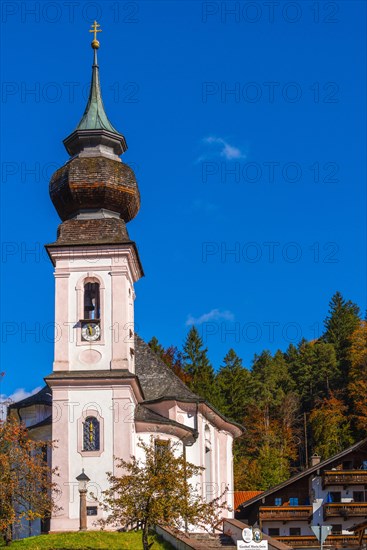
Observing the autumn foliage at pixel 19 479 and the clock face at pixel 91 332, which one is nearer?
the autumn foliage at pixel 19 479

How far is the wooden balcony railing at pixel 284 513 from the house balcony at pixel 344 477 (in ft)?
5.85

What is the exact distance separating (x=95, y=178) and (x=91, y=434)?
10681 millimetres

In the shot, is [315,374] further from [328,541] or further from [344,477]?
[328,541]

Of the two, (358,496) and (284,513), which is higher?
(358,496)

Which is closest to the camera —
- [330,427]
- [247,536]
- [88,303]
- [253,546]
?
[253,546]

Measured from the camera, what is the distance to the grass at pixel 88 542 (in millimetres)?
37344

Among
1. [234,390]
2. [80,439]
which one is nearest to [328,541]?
[80,439]

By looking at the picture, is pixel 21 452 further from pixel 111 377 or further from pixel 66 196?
pixel 66 196

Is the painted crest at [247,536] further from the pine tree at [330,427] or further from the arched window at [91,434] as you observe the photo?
the pine tree at [330,427]

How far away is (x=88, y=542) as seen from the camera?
126 ft

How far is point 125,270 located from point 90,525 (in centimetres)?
1044

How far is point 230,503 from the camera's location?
56469mm

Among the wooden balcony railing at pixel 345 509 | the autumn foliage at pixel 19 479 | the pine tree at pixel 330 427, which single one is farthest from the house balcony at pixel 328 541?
the pine tree at pixel 330 427

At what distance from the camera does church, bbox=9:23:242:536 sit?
42.9 meters
